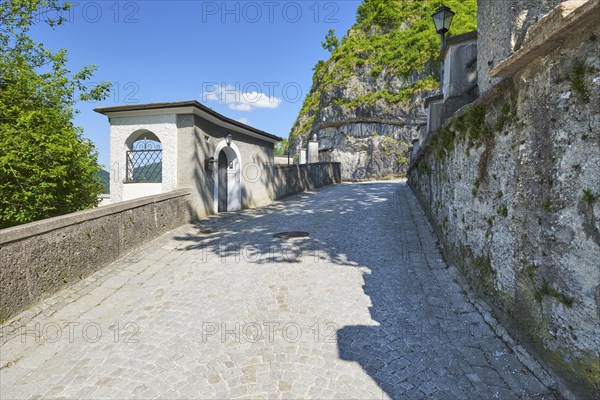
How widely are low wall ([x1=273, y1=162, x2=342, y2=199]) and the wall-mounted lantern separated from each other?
4708 millimetres

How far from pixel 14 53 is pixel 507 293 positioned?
1111 centimetres

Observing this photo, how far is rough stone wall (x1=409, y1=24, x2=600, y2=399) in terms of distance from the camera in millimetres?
2055

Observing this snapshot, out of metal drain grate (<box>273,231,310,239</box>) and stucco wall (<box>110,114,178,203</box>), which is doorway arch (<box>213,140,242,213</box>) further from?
metal drain grate (<box>273,231,310,239</box>)

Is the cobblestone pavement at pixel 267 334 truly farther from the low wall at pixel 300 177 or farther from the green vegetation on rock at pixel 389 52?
the green vegetation on rock at pixel 389 52

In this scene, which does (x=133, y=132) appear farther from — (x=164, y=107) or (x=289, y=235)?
(x=289, y=235)

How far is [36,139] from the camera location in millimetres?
5453

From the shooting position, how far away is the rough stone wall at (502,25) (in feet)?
12.0

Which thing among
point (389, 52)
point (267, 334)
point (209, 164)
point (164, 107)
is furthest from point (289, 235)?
point (389, 52)

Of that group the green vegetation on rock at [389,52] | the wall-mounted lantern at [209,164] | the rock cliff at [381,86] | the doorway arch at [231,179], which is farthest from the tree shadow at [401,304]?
the green vegetation on rock at [389,52]

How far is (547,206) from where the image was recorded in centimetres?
244

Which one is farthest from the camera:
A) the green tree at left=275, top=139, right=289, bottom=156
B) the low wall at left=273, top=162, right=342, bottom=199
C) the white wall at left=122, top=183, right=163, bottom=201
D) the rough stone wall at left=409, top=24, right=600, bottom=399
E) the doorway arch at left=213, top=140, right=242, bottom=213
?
the green tree at left=275, top=139, right=289, bottom=156

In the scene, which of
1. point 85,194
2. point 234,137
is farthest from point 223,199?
A: point 85,194

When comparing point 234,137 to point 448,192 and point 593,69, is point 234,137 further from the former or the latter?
point 593,69

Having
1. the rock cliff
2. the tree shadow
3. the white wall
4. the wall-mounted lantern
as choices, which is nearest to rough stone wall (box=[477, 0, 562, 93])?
the tree shadow
